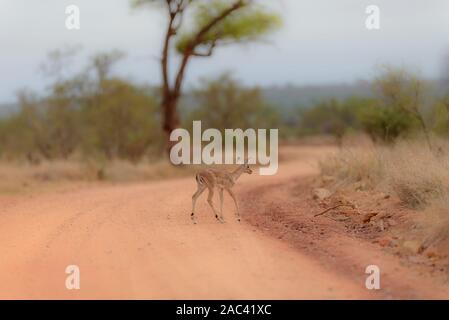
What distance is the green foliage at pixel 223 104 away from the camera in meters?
40.3

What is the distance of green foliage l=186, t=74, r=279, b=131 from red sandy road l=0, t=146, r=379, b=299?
27.4 metres

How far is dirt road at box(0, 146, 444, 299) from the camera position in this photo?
22.7 feet

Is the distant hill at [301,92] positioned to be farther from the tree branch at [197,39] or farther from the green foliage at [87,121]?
the tree branch at [197,39]

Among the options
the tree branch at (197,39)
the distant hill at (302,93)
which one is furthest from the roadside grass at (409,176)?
the distant hill at (302,93)

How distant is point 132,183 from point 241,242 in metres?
11.6

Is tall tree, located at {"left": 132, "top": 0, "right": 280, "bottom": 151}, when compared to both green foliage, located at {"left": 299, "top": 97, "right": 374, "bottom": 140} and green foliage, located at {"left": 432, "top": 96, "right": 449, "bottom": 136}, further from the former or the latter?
green foliage, located at {"left": 299, "top": 97, "right": 374, "bottom": 140}

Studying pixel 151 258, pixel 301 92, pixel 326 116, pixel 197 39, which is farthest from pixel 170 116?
pixel 301 92

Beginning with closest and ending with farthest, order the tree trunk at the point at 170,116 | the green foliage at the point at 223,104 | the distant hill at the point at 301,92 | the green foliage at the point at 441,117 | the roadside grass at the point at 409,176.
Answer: the roadside grass at the point at 409,176 → the green foliage at the point at 441,117 → the tree trunk at the point at 170,116 → the green foliage at the point at 223,104 → the distant hill at the point at 301,92

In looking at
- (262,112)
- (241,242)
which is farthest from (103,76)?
(241,242)

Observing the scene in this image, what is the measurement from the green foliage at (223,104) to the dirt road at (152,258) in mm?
27294

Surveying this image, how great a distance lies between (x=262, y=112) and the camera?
4512cm

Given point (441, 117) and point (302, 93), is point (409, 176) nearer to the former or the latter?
point (441, 117)

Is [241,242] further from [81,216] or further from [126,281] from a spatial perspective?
[81,216]

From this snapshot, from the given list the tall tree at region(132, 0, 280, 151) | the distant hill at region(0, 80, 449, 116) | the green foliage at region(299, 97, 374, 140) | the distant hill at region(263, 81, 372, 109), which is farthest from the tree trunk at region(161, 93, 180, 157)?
the distant hill at region(263, 81, 372, 109)
